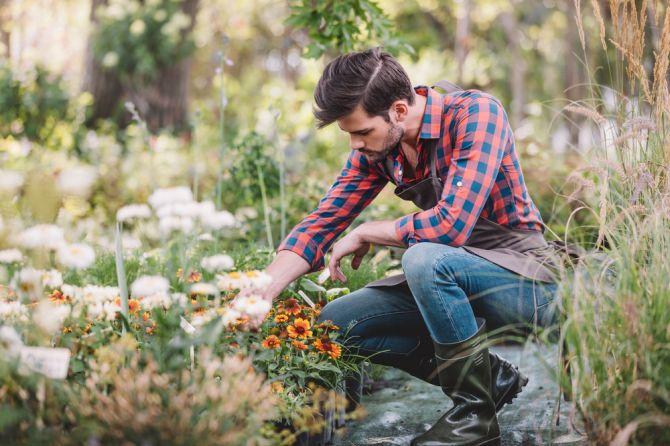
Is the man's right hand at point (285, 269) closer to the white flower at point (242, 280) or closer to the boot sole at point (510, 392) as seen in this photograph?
the white flower at point (242, 280)

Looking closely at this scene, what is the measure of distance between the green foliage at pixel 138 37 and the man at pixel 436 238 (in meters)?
4.91

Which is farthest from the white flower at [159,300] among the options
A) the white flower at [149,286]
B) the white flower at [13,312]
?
the white flower at [13,312]

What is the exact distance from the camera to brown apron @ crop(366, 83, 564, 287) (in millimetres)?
2332

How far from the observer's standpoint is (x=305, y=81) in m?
9.09

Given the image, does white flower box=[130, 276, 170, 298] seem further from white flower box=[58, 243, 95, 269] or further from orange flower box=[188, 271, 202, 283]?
orange flower box=[188, 271, 202, 283]

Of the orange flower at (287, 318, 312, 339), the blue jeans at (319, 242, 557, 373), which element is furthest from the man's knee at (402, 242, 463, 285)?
the orange flower at (287, 318, 312, 339)

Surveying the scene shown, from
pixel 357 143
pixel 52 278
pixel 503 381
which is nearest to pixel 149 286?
pixel 52 278

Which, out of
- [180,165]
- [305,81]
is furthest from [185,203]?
[305,81]

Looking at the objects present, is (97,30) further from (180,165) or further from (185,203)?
(185,203)

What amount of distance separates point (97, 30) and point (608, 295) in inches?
250

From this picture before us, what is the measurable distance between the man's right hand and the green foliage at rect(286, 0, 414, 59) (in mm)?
1194

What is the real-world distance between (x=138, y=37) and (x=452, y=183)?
548cm

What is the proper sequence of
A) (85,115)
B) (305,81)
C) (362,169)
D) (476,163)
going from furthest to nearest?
(305,81)
(85,115)
(362,169)
(476,163)

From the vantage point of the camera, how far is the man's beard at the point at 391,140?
8.07 feet
